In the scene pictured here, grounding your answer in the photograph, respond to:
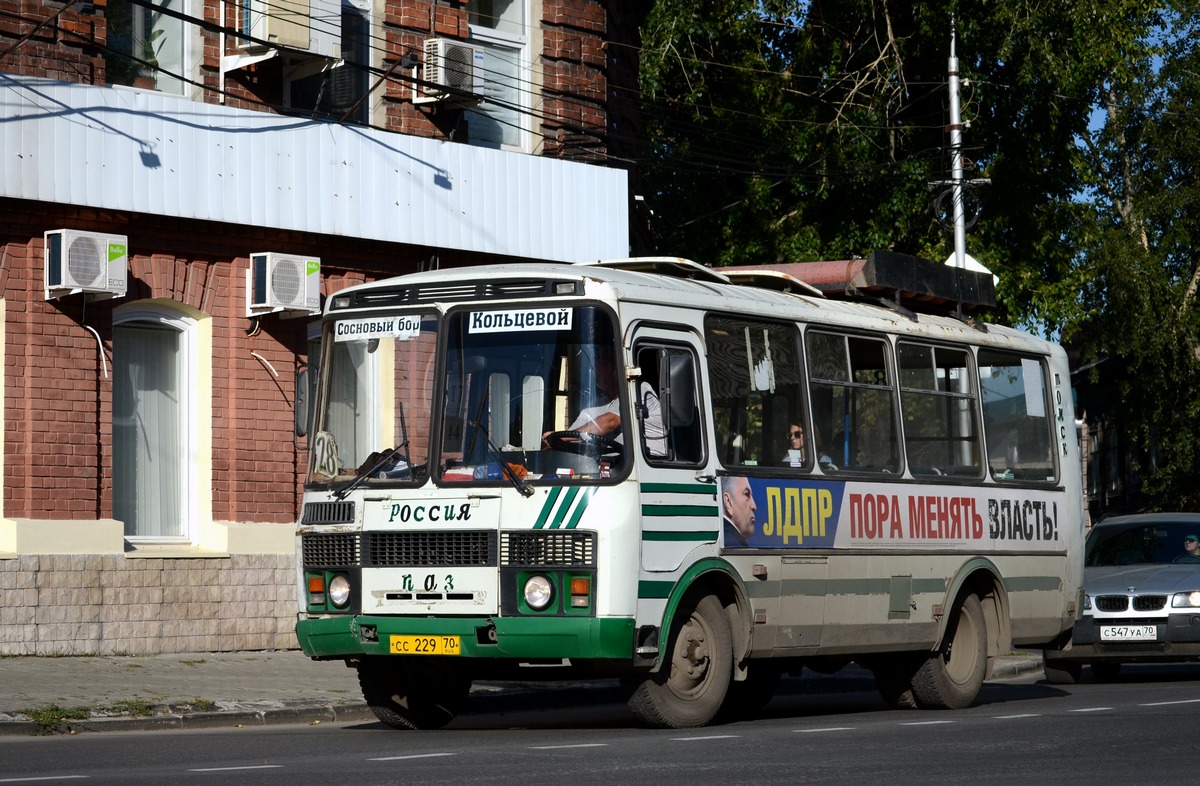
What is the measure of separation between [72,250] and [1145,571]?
10469 mm

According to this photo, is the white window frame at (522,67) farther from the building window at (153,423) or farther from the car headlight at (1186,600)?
the car headlight at (1186,600)

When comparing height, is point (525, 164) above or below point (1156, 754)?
above

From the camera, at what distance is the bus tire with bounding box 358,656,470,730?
1238 centimetres

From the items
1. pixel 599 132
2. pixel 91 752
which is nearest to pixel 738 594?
pixel 91 752

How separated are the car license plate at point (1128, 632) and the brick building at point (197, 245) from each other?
7.38m

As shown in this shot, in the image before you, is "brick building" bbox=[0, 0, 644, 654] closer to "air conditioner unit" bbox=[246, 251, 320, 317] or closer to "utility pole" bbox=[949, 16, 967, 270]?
"air conditioner unit" bbox=[246, 251, 320, 317]

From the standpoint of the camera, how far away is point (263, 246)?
19250 millimetres

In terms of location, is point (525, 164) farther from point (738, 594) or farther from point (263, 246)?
point (738, 594)

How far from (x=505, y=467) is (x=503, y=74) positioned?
1177 cm

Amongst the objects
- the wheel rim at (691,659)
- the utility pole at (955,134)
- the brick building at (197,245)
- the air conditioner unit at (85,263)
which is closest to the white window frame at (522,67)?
the brick building at (197,245)

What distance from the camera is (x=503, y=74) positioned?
22359 millimetres

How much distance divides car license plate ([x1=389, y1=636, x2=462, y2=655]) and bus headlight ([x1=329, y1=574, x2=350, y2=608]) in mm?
470

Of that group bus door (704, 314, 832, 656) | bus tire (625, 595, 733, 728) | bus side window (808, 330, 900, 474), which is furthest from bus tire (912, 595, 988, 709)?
bus tire (625, 595, 733, 728)

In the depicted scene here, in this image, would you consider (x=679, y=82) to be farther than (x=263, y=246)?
Yes
